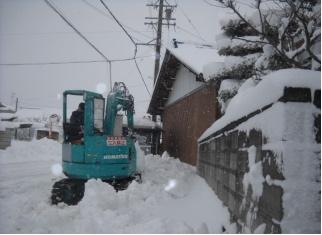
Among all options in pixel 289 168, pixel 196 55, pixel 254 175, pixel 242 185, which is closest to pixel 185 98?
pixel 196 55

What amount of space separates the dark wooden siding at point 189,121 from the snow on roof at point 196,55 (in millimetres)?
874

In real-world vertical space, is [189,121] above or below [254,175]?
above

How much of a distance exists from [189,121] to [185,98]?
1.41 metres

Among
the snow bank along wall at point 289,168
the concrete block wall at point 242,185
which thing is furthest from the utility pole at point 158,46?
the snow bank along wall at point 289,168

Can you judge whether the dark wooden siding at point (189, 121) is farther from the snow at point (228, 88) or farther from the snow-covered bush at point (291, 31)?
the snow-covered bush at point (291, 31)

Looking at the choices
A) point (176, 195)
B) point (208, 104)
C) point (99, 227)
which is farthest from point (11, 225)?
point (208, 104)

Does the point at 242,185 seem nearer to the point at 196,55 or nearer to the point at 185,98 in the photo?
the point at 196,55

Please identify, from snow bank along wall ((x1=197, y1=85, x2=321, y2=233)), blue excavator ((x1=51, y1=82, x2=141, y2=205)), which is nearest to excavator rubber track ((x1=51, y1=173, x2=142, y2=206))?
blue excavator ((x1=51, y1=82, x2=141, y2=205))

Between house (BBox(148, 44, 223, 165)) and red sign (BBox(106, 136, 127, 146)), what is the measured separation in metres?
2.99

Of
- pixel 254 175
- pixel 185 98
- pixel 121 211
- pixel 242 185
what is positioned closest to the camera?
pixel 254 175

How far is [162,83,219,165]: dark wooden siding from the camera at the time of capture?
1323 centimetres

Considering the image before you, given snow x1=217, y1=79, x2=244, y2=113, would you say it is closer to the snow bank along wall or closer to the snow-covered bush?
the snow-covered bush

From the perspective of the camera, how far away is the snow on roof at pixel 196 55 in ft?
43.3

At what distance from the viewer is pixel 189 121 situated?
54.2 feet
